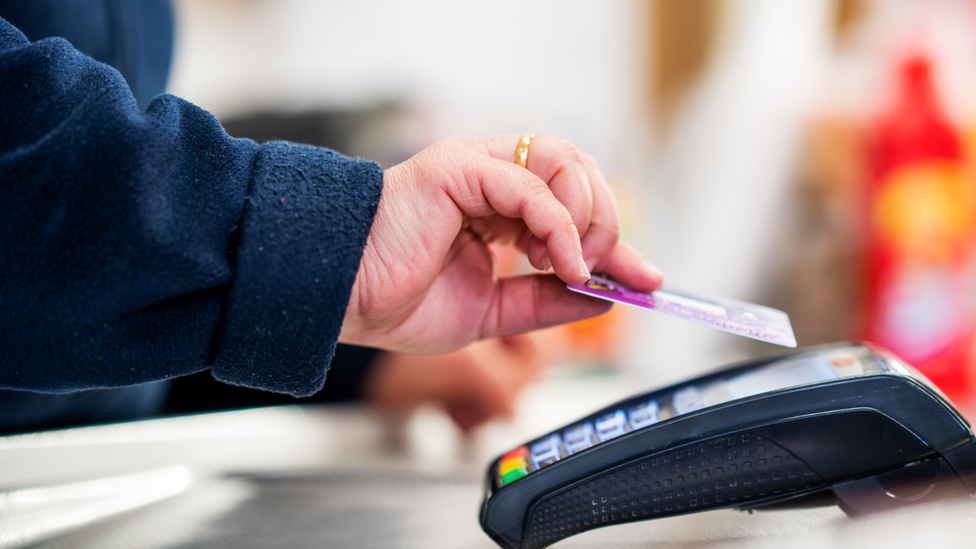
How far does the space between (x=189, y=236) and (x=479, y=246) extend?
0.75 feet

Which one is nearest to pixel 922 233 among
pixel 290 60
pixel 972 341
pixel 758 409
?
pixel 972 341

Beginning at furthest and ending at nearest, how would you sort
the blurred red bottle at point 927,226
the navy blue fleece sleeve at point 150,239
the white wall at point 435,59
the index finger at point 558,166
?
1. the white wall at point 435,59
2. the blurred red bottle at point 927,226
3. the index finger at point 558,166
4. the navy blue fleece sleeve at point 150,239

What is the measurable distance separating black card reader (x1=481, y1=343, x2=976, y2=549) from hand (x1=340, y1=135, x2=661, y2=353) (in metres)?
0.11

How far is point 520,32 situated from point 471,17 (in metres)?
0.14

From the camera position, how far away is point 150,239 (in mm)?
276

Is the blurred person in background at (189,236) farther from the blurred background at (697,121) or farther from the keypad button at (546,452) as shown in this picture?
the blurred background at (697,121)

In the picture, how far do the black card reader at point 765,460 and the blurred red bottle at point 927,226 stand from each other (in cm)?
90

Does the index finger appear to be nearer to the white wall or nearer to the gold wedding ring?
the gold wedding ring

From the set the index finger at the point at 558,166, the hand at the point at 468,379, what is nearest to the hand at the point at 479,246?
the index finger at the point at 558,166

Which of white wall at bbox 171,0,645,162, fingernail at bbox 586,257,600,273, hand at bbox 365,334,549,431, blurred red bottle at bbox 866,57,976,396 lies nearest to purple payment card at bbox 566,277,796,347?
fingernail at bbox 586,257,600,273

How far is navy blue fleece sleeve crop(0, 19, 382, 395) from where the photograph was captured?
0.89 ft

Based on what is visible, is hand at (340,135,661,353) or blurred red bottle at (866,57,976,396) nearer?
hand at (340,135,661,353)

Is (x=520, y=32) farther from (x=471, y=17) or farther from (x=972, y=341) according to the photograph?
(x=972, y=341)

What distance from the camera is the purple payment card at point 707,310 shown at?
13.4 inches
